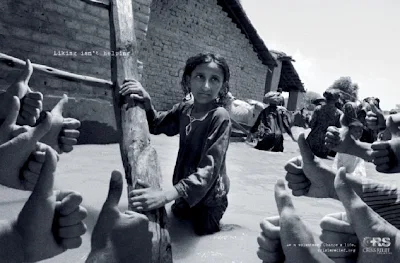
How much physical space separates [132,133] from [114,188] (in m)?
0.96

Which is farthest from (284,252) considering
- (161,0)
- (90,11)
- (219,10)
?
(219,10)

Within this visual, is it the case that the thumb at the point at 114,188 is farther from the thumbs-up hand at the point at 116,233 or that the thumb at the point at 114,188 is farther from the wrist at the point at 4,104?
the wrist at the point at 4,104

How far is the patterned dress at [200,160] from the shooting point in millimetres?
1952

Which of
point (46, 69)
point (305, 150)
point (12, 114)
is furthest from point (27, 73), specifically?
point (305, 150)

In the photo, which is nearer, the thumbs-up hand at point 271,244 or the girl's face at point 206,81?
the thumbs-up hand at point 271,244

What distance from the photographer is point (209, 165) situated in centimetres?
199

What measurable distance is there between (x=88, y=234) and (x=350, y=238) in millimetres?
1630

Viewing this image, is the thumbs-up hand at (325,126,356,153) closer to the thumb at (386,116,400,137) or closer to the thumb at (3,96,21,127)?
the thumb at (386,116,400,137)

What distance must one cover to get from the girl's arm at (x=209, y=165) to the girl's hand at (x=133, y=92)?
51 centimetres

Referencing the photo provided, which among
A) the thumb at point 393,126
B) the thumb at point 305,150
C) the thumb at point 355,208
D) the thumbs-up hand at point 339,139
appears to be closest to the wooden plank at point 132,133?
the thumb at point 305,150

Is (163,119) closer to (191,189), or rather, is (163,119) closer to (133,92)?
(133,92)

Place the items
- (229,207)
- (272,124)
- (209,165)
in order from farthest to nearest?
(272,124), (229,207), (209,165)

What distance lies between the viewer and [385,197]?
1495 mm

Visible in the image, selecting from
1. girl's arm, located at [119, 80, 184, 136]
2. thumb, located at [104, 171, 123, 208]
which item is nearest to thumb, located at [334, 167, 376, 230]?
thumb, located at [104, 171, 123, 208]
